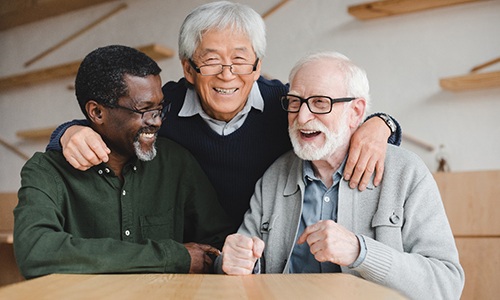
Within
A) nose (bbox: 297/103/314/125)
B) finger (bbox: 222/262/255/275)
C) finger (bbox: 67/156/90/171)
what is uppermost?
nose (bbox: 297/103/314/125)

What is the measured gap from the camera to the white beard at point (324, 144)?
1.88m

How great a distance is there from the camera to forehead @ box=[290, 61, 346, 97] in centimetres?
191

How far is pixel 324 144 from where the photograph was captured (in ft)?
6.20

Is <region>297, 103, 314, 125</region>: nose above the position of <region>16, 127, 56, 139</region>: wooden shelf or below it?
above

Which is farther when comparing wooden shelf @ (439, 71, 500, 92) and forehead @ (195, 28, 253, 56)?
wooden shelf @ (439, 71, 500, 92)

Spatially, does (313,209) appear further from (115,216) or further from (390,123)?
(115,216)

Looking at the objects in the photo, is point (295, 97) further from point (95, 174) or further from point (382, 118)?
point (95, 174)

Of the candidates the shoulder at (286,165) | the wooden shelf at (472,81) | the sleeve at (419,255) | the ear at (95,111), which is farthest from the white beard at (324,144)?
the wooden shelf at (472,81)

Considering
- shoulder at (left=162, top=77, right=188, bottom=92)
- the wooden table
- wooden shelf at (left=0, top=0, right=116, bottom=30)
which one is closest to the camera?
the wooden table

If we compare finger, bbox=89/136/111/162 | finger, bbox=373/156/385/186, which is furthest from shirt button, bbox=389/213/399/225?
finger, bbox=89/136/111/162

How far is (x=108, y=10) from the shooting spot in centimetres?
531

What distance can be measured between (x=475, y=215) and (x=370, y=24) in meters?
1.40

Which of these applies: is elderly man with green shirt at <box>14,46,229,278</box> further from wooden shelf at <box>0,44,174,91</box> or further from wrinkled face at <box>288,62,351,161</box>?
wooden shelf at <box>0,44,174,91</box>

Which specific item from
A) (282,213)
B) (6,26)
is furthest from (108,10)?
(282,213)
